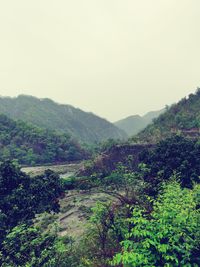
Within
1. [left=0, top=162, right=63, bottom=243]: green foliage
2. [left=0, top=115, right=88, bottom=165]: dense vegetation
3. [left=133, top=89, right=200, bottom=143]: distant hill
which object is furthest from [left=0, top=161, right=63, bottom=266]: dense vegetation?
[left=0, top=115, right=88, bottom=165]: dense vegetation

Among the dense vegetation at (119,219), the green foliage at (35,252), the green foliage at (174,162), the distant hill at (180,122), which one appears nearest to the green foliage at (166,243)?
the dense vegetation at (119,219)

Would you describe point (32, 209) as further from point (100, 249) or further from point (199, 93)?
point (199, 93)

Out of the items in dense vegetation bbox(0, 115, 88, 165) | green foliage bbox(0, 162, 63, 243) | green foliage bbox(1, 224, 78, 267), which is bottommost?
green foliage bbox(1, 224, 78, 267)

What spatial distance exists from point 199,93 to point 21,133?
146 feet

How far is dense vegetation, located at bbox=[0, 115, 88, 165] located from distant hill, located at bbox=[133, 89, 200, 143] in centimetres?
2355

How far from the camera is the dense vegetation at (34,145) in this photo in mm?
77562

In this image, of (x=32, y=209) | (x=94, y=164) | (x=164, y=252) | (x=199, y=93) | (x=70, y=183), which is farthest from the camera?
(x=199, y=93)

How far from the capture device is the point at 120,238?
1484 centimetres

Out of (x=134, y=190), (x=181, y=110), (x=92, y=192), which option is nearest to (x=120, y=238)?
(x=134, y=190)

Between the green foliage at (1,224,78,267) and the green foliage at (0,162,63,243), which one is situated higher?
the green foliage at (0,162,63,243)

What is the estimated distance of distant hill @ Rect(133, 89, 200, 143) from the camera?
5250cm

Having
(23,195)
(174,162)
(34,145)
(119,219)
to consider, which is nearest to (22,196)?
(23,195)

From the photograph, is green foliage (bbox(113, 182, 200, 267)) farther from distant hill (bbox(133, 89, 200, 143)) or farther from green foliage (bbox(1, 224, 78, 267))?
distant hill (bbox(133, 89, 200, 143))

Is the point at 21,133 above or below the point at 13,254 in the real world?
above
